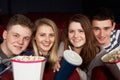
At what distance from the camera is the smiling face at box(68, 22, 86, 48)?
1375 millimetres

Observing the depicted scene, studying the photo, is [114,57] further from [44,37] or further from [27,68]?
[44,37]

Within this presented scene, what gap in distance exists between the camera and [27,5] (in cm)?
430

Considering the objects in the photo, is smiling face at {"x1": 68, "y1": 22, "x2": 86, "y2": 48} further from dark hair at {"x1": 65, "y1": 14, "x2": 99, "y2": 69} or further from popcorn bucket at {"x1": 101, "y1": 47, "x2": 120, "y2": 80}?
popcorn bucket at {"x1": 101, "y1": 47, "x2": 120, "y2": 80}

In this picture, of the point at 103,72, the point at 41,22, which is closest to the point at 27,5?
the point at 41,22

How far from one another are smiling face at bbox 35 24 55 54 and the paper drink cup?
58 cm

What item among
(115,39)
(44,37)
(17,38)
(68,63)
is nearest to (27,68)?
(68,63)

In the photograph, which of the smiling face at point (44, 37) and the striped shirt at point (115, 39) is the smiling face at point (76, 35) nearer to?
the smiling face at point (44, 37)

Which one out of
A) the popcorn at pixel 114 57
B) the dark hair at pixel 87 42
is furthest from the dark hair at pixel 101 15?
the popcorn at pixel 114 57

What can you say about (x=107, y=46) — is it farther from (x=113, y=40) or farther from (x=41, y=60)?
(x=41, y=60)

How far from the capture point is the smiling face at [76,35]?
1375mm

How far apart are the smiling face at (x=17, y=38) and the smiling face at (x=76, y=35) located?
296 millimetres

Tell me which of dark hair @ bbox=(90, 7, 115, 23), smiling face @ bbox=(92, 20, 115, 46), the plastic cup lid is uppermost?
dark hair @ bbox=(90, 7, 115, 23)

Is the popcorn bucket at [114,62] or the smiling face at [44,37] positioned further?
the smiling face at [44,37]

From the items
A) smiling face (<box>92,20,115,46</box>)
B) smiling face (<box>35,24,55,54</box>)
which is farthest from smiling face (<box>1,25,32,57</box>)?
smiling face (<box>92,20,115,46</box>)
